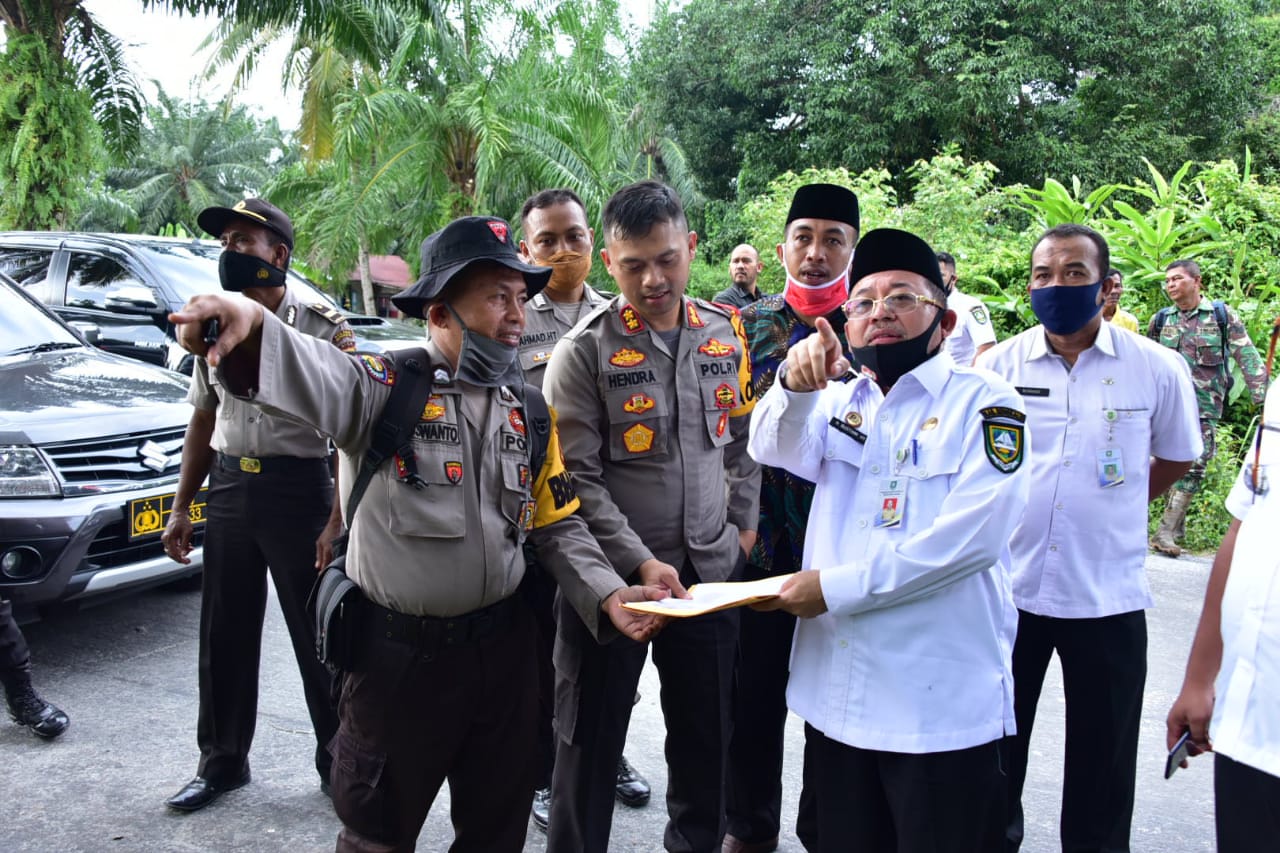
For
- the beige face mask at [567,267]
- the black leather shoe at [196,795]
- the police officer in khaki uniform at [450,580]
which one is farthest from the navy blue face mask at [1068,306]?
the black leather shoe at [196,795]

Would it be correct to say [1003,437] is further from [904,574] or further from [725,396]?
[725,396]

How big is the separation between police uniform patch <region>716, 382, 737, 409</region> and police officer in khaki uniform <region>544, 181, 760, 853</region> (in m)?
0.01

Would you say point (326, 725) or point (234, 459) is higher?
point (234, 459)

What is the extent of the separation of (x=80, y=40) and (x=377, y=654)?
501 inches

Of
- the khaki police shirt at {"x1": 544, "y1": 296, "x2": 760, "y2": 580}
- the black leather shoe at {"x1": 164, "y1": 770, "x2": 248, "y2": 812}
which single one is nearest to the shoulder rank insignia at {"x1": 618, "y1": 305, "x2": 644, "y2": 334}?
the khaki police shirt at {"x1": 544, "y1": 296, "x2": 760, "y2": 580}

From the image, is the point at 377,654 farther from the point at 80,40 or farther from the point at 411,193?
the point at 411,193

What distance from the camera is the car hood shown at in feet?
14.1

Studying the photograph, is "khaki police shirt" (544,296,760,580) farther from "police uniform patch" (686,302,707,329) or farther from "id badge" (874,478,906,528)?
"id badge" (874,478,906,528)

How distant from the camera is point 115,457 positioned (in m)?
4.50

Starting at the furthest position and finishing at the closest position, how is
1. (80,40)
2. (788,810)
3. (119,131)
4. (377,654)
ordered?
(119,131) < (80,40) < (788,810) < (377,654)

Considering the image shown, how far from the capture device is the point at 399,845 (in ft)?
7.97

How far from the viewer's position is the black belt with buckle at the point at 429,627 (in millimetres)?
2391

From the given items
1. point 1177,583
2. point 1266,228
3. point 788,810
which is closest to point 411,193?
point 1266,228

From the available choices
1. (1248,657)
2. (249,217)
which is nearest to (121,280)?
(249,217)
